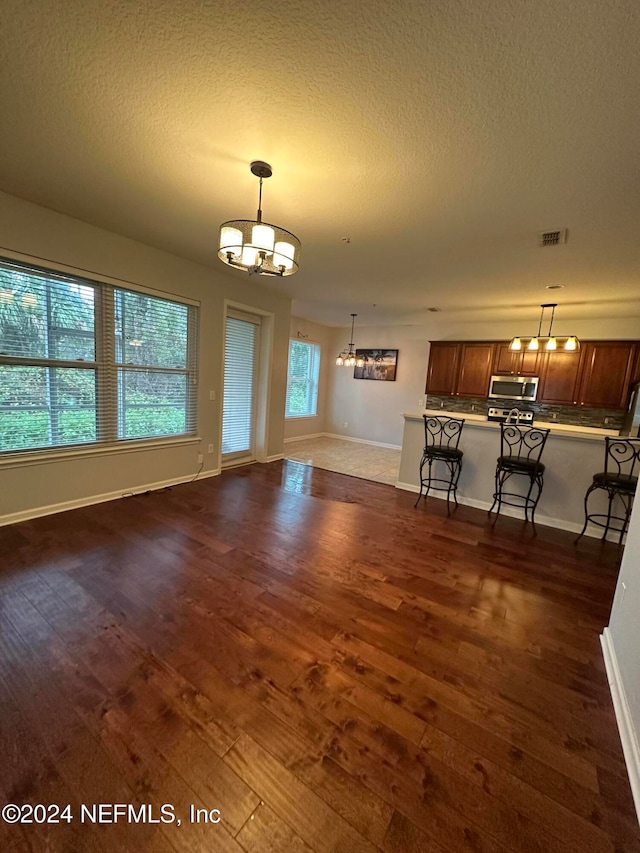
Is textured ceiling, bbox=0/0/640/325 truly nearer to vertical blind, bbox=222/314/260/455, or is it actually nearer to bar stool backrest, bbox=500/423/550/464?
bar stool backrest, bbox=500/423/550/464

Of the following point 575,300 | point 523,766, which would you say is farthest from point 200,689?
point 575,300

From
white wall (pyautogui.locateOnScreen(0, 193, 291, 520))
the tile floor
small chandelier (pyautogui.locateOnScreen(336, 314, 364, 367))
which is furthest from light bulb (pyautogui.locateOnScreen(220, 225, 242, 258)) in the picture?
small chandelier (pyautogui.locateOnScreen(336, 314, 364, 367))

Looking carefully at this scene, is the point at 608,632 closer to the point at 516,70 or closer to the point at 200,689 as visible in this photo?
the point at 200,689

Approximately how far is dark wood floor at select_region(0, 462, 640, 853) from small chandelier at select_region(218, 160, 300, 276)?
211cm

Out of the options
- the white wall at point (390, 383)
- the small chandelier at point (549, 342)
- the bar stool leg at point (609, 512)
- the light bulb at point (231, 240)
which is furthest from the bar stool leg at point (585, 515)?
the light bulb at point (231, 240)

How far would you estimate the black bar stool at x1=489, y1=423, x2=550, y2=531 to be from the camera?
3500 mm

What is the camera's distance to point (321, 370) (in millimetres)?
7941

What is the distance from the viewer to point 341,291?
188 inches

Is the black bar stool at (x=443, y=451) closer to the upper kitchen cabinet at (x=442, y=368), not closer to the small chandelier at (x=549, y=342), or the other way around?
the small chandelier at (x=549, y=342)

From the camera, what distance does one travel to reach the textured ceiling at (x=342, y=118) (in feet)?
3.98

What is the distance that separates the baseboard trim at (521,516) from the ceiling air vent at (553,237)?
2.73m

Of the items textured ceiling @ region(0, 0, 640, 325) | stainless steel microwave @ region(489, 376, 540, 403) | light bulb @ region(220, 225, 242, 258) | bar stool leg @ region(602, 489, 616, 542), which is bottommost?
bar stool leg @ region(602, 489, 616, 542)

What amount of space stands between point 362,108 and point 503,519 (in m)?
3.87

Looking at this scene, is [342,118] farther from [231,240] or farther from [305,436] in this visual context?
[305,436]
